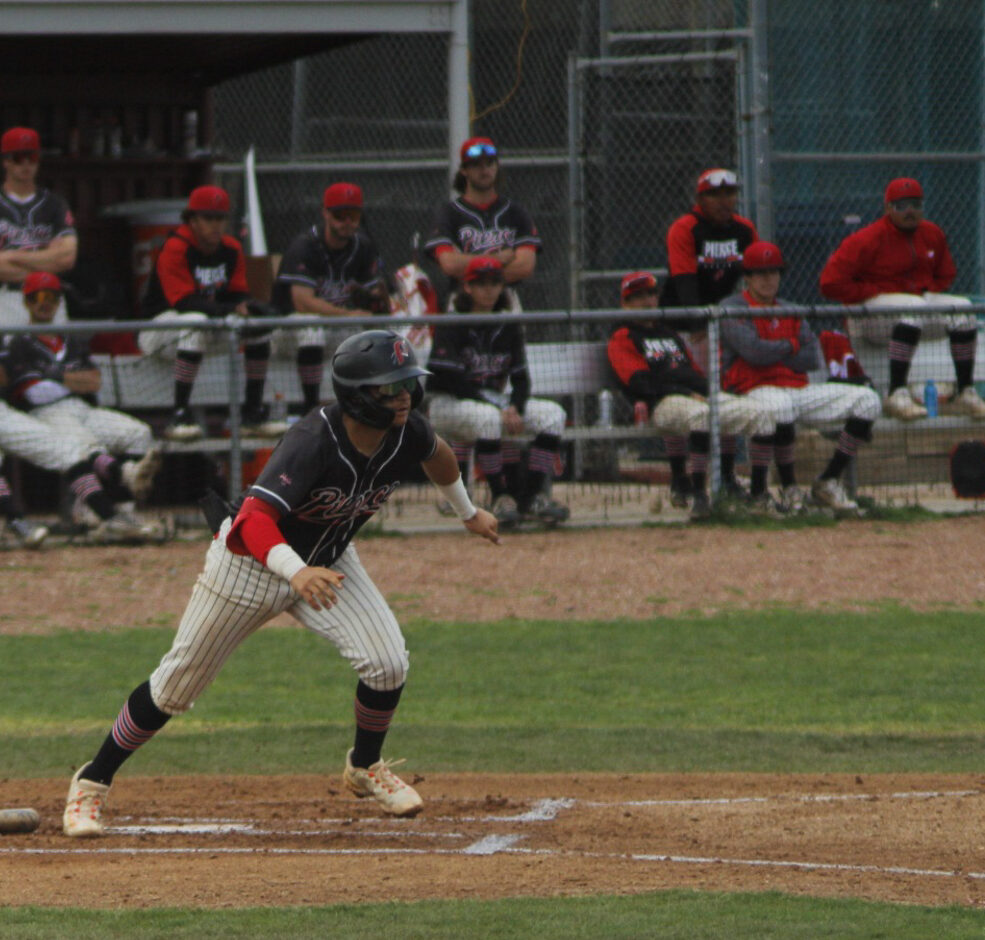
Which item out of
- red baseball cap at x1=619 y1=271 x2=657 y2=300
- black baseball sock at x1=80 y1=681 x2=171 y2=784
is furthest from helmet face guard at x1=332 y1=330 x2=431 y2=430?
red baseball cap at x1=619 y1=271 x2=657 y2=300

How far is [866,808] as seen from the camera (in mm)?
6297

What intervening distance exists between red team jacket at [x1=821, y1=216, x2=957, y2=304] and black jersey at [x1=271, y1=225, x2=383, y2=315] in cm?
319

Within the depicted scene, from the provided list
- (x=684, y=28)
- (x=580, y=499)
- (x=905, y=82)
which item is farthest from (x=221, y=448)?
(x=905, y=82)

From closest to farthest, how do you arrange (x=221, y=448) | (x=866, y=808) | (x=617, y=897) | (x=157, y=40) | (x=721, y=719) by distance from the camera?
(x=617, y=897) < (x=866, y=808) < (x=721, y=719) < (x=221, y=448) < (x=157, y=40)

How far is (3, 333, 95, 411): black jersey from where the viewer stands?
11328mm

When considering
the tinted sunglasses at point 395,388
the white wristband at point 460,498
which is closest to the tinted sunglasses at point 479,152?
the white wristband at point 460,498

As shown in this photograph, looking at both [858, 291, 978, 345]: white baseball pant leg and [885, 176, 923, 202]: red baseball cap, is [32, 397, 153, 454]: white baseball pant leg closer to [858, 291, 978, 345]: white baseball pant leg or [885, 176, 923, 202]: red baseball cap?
[858, 291, 978, 345]: white baseball pant leg

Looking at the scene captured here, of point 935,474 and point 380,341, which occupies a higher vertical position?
point 380,341

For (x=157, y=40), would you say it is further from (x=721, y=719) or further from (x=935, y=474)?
(x=721, y=719)

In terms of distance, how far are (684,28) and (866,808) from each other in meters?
10.0

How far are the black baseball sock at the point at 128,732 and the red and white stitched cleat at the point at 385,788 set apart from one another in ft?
2.39

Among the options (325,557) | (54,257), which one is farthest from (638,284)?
(325,557)

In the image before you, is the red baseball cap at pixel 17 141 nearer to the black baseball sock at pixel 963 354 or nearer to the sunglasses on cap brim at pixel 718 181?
the sunglasses on cap brim at pixel 718 181

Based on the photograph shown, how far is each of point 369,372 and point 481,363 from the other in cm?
602
